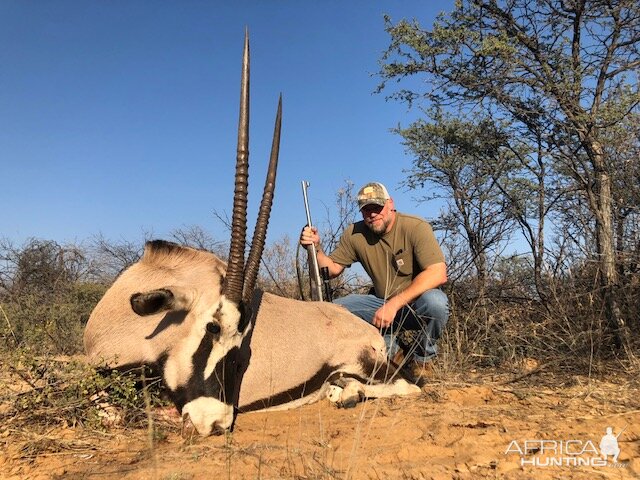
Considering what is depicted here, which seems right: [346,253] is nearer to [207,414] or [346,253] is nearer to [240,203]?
[240,203]

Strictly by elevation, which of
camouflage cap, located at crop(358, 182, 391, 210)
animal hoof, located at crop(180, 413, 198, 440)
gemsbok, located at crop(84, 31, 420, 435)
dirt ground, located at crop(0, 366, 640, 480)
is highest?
camouflage cap, located at crop(358, 182, 391, 210)

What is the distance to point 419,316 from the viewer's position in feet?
13.7

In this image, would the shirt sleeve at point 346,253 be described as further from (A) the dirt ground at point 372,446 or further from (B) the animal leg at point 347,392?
(A) the dirt ground at point 372,446

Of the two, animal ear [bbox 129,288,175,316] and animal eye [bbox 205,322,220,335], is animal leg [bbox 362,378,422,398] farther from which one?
animal ear [bbox 129,288,175,316]

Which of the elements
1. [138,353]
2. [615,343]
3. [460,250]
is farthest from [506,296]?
[138,353]

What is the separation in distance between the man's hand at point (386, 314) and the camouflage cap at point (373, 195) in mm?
825

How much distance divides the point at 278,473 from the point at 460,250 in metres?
4.17

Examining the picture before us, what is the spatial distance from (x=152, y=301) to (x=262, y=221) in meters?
0.81

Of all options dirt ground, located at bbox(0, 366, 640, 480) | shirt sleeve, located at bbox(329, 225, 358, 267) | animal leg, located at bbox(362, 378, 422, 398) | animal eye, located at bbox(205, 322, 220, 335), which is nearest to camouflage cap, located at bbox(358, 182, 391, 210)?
shirt sleeve, located at bbox(329, 225, 358, 267)

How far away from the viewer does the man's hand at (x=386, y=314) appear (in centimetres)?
405

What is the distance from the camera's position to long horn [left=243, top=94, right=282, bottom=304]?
3.10 meters

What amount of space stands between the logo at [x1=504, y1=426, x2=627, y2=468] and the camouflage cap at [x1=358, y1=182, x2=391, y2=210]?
2.32 meters

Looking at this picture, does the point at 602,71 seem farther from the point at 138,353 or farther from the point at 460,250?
the point at 138,353

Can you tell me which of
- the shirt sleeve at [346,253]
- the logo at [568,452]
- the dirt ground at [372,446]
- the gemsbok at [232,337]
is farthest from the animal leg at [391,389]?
the logo at [568,452]
